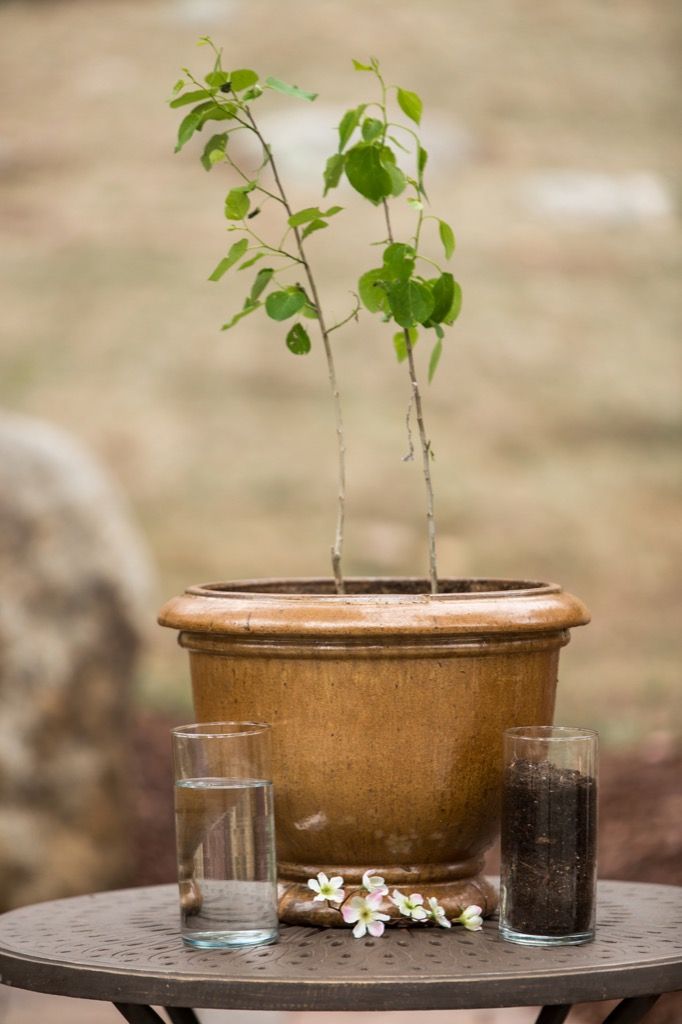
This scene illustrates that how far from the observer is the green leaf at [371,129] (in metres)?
1.09

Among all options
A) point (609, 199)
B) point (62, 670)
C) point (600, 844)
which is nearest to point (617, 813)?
point (600, 844)

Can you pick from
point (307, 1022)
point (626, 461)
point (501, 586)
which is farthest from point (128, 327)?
point (501, 586)

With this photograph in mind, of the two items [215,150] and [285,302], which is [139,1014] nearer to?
[285,302]

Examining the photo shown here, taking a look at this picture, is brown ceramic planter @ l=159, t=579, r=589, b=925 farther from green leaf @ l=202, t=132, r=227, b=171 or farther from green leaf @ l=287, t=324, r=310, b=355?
green leaf @ l=202, t=132, r=227, b=171

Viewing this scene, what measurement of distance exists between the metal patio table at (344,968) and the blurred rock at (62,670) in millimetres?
2078

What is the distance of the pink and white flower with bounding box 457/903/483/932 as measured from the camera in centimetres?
103

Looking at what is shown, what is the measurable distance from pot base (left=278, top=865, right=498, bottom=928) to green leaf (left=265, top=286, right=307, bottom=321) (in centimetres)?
46

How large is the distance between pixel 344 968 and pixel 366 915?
116 mm

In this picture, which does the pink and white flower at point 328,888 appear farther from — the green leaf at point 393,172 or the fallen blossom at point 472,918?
the green leaf at point 393,172

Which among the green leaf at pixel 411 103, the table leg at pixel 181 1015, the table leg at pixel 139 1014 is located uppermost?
the green leaf at pixel 411 103

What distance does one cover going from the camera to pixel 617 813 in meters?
3.59

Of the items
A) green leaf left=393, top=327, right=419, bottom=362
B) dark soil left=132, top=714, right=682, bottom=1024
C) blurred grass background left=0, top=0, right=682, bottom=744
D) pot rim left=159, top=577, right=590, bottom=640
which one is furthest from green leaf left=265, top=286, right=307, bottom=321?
blurred grass background left=0, top=0, right=682, bottom=744

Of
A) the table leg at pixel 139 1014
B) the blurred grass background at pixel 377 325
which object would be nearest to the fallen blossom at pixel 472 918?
the table leg at pixel 139 1014

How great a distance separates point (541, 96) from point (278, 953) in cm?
587
